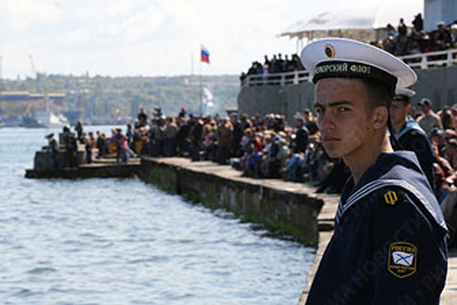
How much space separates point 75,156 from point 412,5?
15.6 m

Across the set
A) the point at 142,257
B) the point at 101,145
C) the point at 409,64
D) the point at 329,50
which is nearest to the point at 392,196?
the point at 329,50

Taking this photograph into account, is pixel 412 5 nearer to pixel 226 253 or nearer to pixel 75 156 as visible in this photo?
pixel 75 156

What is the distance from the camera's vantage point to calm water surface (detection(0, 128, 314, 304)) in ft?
49.9

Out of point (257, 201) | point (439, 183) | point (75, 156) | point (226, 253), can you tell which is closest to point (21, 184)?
point (75, 156)

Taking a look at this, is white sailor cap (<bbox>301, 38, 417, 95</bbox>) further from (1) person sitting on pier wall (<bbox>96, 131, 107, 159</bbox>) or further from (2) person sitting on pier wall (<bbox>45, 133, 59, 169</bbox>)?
(1) person sitting on pier wall (<bbox>96, 131, 107, 159</bbox>)

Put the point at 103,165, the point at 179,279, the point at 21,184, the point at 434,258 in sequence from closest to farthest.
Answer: the point at 434,258 < the point at 179,279 < the point at 103,165 < the point at 21,184

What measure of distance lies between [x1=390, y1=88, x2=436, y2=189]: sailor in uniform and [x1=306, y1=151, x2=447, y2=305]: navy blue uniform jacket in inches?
115

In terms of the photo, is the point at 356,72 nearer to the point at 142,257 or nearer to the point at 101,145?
the point at 142,257

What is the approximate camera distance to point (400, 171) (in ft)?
8.36

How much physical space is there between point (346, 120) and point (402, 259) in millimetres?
454

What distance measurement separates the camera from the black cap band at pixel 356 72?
2699 mm

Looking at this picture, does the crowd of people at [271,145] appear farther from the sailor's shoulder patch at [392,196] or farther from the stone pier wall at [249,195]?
the sailor's shoulder patch at [392,196]

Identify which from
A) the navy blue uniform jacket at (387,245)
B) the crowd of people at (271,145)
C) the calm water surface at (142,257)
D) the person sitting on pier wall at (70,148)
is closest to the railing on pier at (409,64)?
the crowd of people at (271,145)

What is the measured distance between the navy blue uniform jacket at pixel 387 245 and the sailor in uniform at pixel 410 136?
293 centimetres
